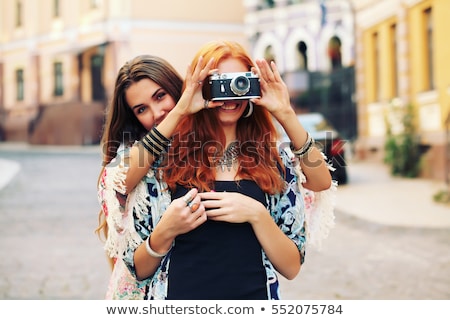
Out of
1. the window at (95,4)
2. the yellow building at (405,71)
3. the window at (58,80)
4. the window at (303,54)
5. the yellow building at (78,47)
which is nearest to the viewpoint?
the yellow building at (405,71)

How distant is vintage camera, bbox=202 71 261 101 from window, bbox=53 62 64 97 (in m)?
13.1

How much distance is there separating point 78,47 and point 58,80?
1754 millimetres

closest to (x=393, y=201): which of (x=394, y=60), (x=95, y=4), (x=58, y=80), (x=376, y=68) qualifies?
(x=394, y=60)

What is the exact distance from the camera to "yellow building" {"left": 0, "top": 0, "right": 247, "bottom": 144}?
8031 millimetres

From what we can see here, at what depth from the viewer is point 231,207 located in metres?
1.40

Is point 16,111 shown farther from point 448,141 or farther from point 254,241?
point 254,241

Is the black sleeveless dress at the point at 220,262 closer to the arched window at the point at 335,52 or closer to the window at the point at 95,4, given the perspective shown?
the window at the point at 95,4

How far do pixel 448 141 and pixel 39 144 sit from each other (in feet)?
25.0

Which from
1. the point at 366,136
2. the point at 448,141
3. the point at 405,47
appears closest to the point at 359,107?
the point at 366,136

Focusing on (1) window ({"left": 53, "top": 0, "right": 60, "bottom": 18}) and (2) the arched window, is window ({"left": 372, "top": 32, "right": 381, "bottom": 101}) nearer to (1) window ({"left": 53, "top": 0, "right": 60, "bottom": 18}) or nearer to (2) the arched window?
(2) the arched window

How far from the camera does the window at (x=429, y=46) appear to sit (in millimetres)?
8215

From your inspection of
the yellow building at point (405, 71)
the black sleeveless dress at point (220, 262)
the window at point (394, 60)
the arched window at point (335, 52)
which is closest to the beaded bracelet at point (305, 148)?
the black sleeveless dress at point (220, 262)

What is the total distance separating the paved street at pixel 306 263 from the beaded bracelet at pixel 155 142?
2167 mm

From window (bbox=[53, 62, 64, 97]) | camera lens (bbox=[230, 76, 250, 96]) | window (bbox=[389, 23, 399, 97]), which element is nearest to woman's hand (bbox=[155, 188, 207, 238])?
camera lens (bbox=[230, 76, 250, 96])
